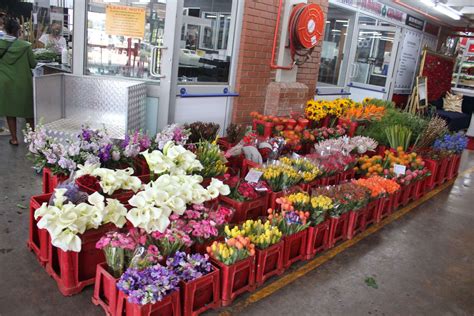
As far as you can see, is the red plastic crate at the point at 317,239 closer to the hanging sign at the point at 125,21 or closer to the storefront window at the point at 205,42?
the storefront window at the point at 205,42

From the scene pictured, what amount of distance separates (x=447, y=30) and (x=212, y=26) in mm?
9965

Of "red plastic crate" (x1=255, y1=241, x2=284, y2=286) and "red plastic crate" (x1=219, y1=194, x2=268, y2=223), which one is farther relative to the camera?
"red plastic crate" (x1=219, y1=194, x2=268, y2=223)

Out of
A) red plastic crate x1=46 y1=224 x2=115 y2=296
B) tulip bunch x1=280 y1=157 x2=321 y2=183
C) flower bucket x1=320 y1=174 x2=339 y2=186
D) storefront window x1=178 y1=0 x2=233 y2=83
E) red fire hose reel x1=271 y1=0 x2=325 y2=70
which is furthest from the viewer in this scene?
red fire hose reel x1=271 y1=0 x2=325 y2=70

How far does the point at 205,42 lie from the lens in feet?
16.1

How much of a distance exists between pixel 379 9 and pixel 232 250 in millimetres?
7111

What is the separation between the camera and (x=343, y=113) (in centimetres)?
591

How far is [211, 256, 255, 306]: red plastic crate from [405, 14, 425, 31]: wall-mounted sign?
8763 millimetres

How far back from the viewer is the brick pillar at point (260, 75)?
516 cm

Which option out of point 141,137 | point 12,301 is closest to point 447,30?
point 141,137

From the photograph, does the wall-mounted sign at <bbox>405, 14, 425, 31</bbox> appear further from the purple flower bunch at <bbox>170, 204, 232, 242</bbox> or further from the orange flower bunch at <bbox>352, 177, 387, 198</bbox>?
the purple flower bunch at <bbox>170, 204, 232, 242</bbox>

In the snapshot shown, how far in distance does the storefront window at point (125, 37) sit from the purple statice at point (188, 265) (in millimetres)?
2554

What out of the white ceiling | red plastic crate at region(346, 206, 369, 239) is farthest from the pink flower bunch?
the white ceiling

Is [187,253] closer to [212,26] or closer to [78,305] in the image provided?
[78,305]

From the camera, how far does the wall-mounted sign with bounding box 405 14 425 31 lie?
9554 millimetres
